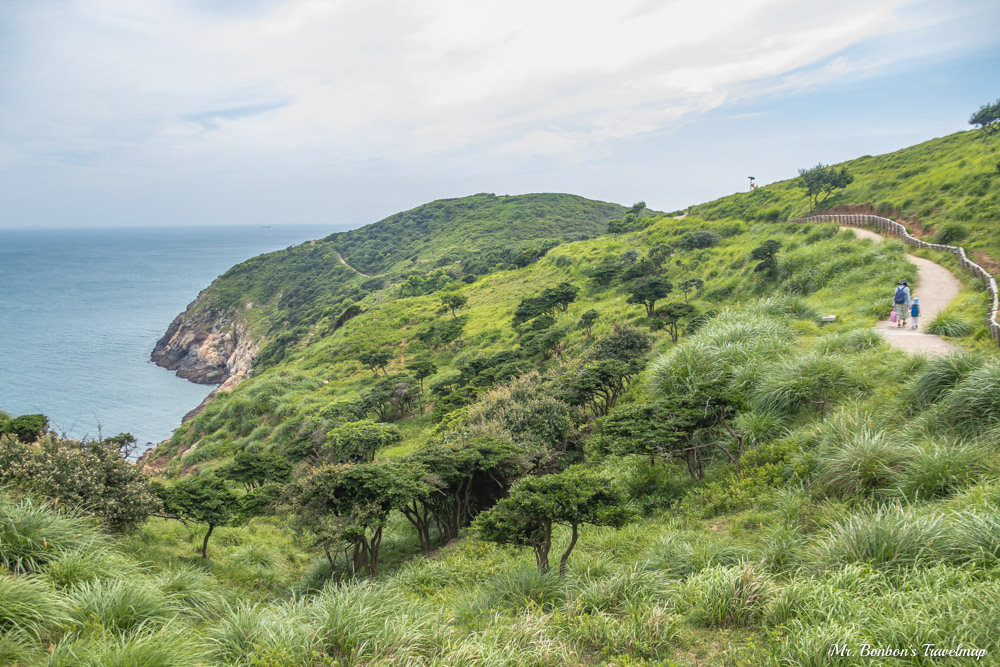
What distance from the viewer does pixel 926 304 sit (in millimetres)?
15117

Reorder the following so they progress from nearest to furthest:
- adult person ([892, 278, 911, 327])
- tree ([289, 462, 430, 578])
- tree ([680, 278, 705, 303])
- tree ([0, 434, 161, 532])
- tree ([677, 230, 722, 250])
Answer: tree ([0, 434, 161, 532]) < tree ([289, 462, 430, 578]) < adult person ([892, 278, 911, 327]) < tree ([680, 278, 705, 303]) < tree ([677, 230, 722, 250])

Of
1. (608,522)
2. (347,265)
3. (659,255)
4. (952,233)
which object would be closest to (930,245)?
(952,233)

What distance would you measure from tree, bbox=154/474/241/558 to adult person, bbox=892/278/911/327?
1800 centimetres

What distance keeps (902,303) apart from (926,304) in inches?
78.0

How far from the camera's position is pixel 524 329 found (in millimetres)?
33312

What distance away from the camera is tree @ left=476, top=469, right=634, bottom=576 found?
697 centimetres

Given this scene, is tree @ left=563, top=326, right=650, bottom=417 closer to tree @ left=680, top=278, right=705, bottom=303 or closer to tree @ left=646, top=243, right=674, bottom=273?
tree @ left=680, top=278, right=705, bottom=303

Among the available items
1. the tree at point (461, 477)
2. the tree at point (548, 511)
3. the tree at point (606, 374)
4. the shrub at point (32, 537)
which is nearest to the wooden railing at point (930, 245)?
the tree at point (606, 374)

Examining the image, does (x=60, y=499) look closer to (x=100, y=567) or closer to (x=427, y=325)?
(x=100, y=567)

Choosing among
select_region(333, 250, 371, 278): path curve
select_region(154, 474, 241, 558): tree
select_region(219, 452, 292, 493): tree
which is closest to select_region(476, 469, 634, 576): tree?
select_region(154, 474, 241, 558): tree

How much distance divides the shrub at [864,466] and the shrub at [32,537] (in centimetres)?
1025

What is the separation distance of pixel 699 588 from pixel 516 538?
2694 millimetres

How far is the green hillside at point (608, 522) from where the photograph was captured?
15.3 feet

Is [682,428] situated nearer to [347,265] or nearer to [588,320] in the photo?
[588,320]
